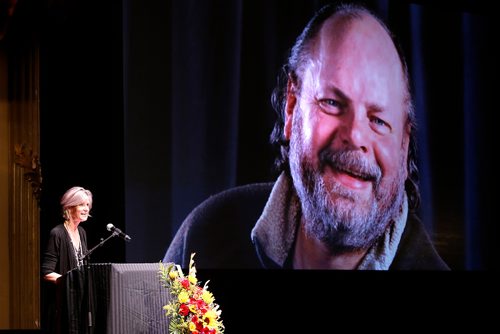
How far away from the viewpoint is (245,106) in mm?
6309

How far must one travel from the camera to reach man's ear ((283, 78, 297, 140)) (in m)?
6.37

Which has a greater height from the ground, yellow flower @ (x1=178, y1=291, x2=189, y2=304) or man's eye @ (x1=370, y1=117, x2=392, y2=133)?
man's eye @ (x1=370, y1=117, x2=392, y2=133)

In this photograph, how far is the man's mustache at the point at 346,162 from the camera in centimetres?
633

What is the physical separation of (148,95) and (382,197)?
1895 mm

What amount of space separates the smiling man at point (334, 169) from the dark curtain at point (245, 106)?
15 centimetres

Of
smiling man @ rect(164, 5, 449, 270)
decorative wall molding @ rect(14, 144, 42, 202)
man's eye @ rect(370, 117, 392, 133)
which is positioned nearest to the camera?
smiling man @ rect(164, 5, 449, 270)

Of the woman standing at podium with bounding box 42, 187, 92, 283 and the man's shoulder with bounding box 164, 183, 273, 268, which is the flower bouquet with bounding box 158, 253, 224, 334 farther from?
the man's shoulder with bounding box 164, 183, 273, 268

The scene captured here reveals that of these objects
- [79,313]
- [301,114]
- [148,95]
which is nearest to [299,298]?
[301,114]

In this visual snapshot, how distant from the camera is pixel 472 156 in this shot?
680 cm

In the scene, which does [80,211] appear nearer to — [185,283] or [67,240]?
[67,240]

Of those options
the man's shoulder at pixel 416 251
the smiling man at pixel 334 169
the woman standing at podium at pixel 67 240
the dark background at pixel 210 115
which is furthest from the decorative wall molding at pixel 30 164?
the man's shoulder at pixel 416 251

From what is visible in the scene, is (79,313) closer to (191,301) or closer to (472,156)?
(191,301)

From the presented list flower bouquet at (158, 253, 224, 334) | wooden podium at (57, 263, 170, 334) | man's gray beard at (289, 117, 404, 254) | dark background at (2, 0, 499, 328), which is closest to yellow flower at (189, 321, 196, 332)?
flower bouquet at (158, 253, 224, 334)

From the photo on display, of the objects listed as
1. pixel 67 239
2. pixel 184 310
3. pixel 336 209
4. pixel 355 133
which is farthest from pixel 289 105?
pixel 184 310
